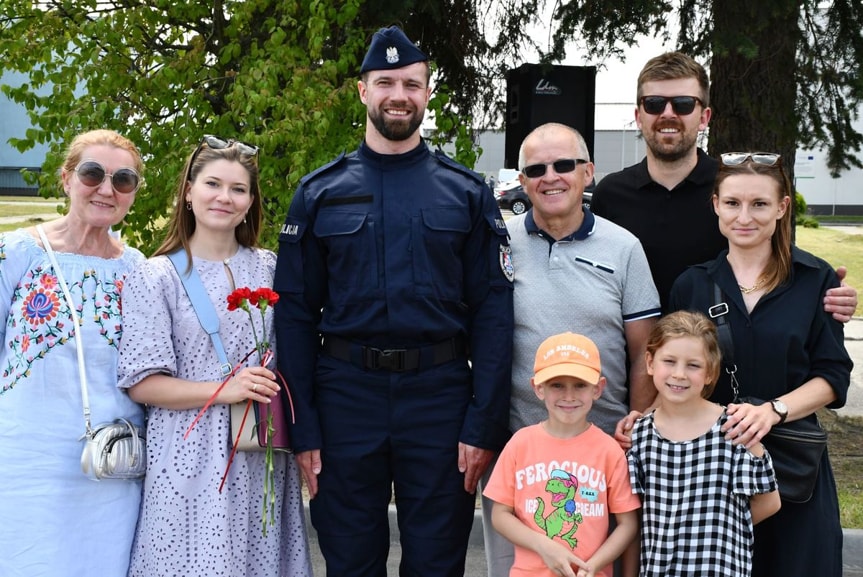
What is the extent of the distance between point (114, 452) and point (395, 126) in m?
1.45

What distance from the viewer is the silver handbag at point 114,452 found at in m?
2.69

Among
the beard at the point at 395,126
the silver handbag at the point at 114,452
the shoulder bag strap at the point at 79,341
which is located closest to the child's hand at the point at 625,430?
the beard at the point at 395,126

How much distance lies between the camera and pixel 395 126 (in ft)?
10.3

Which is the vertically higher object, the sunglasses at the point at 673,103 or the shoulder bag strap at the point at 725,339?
the sunglasses at the point at 673,103

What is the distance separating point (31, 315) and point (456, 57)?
4.85 meters

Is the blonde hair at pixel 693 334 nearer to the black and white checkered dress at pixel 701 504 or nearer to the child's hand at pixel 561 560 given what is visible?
the black and white checkered dress at pixel 701 504

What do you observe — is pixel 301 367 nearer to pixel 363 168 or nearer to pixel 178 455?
pixel 178 455

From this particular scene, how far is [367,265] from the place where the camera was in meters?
3.11

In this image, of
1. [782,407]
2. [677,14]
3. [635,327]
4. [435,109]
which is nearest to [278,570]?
[635,327]

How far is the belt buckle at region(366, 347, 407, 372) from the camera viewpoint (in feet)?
10.1

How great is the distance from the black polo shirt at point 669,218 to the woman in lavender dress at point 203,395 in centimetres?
148

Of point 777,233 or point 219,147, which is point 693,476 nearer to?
point 777,233

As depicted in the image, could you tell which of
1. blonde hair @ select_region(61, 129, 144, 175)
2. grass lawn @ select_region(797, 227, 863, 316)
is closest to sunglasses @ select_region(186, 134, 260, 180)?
blonde hair @ select_region(61, 129, 144, 175)

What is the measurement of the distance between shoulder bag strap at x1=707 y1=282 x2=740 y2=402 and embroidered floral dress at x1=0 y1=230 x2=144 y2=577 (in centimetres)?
193
